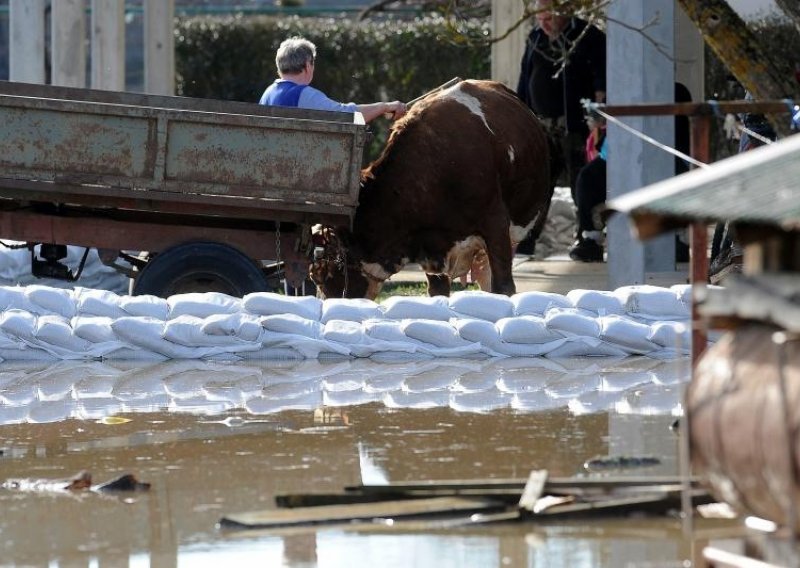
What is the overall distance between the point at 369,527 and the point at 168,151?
5007 millimetres

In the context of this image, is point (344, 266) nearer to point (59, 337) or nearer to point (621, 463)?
point (59, 337)

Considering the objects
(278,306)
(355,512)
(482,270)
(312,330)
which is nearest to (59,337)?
(278,306)

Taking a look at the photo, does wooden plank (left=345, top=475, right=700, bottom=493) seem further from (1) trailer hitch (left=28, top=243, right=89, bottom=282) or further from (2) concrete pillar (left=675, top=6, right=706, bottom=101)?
(2) concrete pillar (left=675, top=6, right=706, bottom=101)

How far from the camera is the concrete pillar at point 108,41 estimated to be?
1761cm

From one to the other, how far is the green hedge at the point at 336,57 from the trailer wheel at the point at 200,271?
40.9ft

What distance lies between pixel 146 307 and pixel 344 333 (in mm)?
1163

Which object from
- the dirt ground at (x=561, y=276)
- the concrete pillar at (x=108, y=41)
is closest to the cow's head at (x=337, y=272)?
the dirt ground at (x=561, y=276)

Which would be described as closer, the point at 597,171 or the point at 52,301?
the point at 52,301

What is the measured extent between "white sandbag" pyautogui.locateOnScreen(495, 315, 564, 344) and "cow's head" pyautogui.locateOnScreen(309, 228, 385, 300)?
1984 mm

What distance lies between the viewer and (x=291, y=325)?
996 centimetres

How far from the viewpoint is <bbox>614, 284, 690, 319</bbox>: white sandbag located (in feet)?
33.1

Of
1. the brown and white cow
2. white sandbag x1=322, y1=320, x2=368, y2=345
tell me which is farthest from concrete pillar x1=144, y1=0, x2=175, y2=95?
white sandbag x1=322, y1=320, x2=368, y2=345

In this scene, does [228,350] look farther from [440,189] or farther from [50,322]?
[440,189]

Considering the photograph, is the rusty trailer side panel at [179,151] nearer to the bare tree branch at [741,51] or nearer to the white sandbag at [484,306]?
the white sandbag at [484,306]
